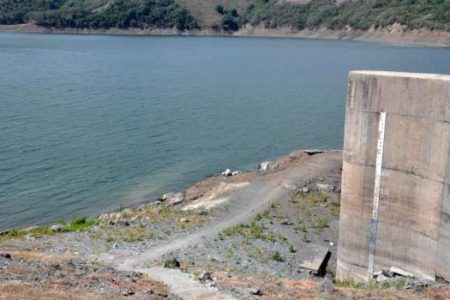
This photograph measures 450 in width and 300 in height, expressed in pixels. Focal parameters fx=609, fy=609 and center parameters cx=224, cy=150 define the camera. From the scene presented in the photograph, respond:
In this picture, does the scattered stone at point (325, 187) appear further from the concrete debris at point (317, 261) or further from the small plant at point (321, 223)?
the concrete debris at point (317, 261)

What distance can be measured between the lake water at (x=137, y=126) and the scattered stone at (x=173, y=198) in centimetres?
146

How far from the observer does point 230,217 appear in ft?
82.5

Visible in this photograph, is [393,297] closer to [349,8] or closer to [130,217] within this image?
[130,217]

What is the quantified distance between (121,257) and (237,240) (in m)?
4.59

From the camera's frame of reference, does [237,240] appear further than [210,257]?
Yes

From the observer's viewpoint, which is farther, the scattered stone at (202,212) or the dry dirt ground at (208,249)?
the scattered stone at (202,212)

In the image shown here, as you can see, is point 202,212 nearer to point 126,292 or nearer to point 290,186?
point 290,186

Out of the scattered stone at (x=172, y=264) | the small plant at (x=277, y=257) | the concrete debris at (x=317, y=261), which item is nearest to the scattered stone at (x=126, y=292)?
the scattered stone at (x=172, y=264)

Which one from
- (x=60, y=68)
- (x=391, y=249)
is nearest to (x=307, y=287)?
(x=391, y=249)

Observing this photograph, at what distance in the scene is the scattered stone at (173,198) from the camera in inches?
1179

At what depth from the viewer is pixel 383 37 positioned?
532 feet

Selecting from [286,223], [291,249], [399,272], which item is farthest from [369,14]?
[399,272]

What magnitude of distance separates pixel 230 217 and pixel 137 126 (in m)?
23.8

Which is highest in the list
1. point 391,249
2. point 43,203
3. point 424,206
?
point 424,206
